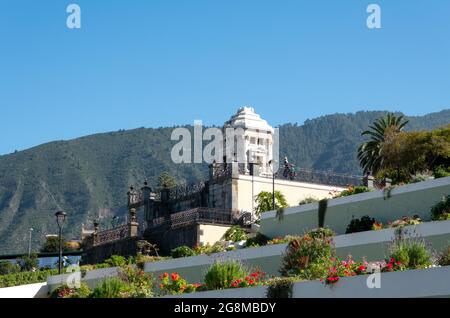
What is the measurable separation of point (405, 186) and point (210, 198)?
82.9 feet

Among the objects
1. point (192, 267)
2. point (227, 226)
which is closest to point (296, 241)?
point (192, 267)

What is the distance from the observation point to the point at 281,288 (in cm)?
2852

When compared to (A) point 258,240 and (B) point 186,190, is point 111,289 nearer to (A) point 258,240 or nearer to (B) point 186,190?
(A) point 258,240

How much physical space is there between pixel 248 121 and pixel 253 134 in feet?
4.14

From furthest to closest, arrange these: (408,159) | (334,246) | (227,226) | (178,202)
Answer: (178,202), (227,226), (408,159), (334,246)

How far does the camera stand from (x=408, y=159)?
49719 mm

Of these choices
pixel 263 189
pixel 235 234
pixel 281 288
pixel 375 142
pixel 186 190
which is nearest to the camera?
pixel 281 288

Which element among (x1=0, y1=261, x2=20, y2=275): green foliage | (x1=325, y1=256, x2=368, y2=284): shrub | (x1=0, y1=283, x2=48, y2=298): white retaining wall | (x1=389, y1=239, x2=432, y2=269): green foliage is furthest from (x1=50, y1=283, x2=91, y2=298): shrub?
(x1=0, y1=261, x2=20, y2=275): green foliage

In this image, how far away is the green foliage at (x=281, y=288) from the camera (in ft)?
92.9

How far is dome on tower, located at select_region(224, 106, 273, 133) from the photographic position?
244ft

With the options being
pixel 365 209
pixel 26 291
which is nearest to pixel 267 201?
pixel 26 291
